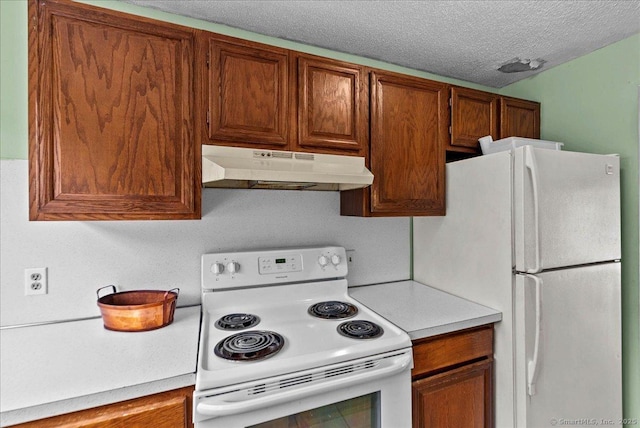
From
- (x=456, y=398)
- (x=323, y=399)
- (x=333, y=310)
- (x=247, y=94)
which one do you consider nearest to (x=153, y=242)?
(x=247, y=94)

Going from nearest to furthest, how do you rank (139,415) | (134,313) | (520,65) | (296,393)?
(139,415) → (296,393) → (134,313) → (520,65)

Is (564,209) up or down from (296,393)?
up

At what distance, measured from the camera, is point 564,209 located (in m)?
1.53

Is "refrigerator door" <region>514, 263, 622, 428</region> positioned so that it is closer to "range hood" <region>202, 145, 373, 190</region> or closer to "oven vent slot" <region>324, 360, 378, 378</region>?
"oven vent slot" <region>324, 360, 378, 378</region>

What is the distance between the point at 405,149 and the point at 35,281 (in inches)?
74.5

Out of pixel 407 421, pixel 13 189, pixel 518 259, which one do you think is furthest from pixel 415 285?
pixel 13 189

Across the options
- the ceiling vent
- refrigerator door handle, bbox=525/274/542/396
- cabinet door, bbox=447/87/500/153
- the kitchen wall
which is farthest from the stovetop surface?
the ceiling vent

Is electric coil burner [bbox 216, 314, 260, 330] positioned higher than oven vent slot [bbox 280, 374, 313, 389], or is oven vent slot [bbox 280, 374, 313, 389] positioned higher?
electric coil burner [bbox 216, 314, 260, 330]

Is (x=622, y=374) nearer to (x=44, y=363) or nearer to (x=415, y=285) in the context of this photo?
(x=415, y=285)

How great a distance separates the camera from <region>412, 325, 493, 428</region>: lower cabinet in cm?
138

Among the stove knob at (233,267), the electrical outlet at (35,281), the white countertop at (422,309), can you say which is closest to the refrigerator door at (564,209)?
the white countertop at (422,309)

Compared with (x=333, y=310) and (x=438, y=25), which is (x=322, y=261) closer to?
(x=333, y=310)

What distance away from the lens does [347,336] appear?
4.27 feet

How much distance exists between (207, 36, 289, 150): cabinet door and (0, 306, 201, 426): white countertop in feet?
2.83
